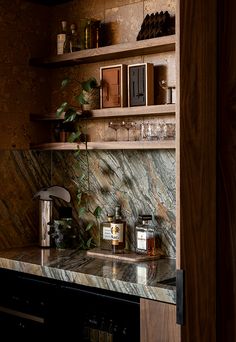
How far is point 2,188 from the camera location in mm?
3523

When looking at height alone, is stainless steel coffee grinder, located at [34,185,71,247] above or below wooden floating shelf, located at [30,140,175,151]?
below

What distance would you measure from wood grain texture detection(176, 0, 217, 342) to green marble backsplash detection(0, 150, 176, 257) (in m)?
1.48

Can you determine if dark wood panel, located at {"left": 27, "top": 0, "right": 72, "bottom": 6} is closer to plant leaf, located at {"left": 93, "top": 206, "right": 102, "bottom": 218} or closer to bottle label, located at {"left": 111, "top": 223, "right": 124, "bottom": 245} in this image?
plant leaf, located at {"left": 93, "top": 206, "right": 102, "bottom": 218}

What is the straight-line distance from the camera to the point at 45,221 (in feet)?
11.7

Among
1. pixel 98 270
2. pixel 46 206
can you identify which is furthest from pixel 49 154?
pixel 98 270

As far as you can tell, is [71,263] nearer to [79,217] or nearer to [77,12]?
[79,217]

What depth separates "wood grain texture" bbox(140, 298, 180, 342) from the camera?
2.34m

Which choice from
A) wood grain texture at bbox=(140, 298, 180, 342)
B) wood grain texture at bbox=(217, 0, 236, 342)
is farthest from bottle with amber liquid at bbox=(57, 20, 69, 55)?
wood grain texture at bbox=(217, 0, 236, 342)

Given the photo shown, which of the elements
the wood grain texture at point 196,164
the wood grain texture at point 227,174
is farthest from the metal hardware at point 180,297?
the wood grain texture at point 227,174

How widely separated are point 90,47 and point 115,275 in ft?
4.71

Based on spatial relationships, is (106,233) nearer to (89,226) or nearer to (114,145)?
(89,226)

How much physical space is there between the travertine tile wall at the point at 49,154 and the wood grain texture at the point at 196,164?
148 centimetres

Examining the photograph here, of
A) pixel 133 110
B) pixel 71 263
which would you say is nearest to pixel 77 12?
pixel 133 110

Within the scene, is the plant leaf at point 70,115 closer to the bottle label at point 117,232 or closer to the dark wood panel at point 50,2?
the bottle label at point 117,232
